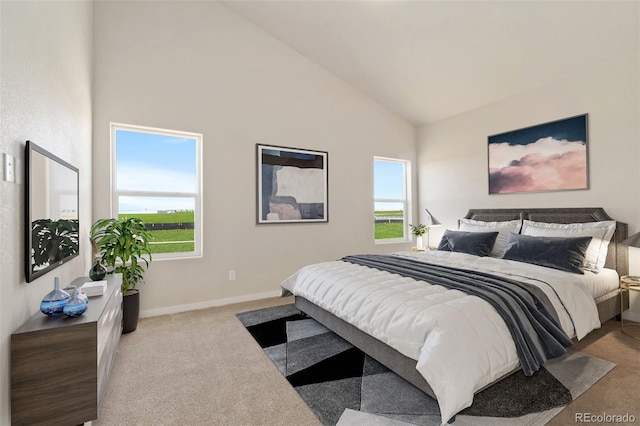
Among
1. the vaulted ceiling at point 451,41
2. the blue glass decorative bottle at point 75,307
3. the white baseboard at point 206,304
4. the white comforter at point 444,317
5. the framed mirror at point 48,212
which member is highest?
the vaulted ceiling at point 451,41

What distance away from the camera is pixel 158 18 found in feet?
11.3

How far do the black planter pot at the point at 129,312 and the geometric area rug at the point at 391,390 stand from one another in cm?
135

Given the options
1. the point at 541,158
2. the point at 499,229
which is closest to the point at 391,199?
the point at 499,229

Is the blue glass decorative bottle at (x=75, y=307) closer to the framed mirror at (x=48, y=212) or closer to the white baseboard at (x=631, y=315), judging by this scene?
the framed mirror at (x=48, y=212)

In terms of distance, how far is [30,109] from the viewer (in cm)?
166

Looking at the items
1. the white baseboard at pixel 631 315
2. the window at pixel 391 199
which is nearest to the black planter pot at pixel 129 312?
the window at pixel 391 199

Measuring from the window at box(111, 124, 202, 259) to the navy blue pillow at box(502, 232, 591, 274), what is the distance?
3.61 m

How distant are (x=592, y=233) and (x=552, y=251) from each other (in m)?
0.53

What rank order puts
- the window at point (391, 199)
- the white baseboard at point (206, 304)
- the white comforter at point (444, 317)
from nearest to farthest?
the white comforter at point (444, 317), the white baseboard at point (206, 304), the window at point (391, 199)

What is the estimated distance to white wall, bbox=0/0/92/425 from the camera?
1387 millimetres

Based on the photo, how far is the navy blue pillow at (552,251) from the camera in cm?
277

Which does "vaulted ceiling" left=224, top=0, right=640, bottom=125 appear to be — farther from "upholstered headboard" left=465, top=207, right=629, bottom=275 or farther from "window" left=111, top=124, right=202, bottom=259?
"window" left=111, top=124, right=202, bottom=259

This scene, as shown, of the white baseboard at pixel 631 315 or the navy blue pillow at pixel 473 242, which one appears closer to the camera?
the white baseboard at pixel 631 315

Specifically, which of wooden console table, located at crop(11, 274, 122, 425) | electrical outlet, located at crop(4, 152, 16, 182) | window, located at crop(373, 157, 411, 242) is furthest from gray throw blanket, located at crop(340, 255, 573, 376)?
window, located at crop(373, 157, 411, 242)
